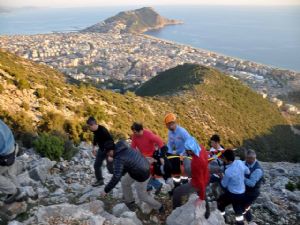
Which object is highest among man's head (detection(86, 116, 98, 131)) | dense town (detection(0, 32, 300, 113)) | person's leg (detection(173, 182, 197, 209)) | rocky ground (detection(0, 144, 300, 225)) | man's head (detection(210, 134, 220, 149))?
man's head (detection(86, 116, 98, 131))

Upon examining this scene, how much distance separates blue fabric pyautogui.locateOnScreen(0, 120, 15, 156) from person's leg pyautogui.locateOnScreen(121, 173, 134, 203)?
7.22 feet

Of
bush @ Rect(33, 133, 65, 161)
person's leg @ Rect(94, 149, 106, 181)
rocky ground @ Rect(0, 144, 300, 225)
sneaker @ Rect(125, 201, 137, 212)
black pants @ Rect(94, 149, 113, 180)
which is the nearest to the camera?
rocky ground @ Rect(0, 144, 300, 225)

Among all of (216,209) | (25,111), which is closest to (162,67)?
(25,111)

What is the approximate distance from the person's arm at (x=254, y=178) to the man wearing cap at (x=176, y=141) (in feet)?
3.86

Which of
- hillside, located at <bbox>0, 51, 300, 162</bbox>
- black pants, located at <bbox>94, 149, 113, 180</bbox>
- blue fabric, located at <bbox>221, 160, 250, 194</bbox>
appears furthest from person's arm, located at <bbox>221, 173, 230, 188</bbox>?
hillside, located at <bbox>0, 51, 300, 162</bbox>

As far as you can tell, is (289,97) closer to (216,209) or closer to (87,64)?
(87,64)

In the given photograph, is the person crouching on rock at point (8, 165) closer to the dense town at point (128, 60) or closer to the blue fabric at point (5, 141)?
the blue fabric at point (5, 141)

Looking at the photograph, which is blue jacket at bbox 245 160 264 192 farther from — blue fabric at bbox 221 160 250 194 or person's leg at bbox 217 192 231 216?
person's leg at bbox 217 192 231 216

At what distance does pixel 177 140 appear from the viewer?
7.38 meters

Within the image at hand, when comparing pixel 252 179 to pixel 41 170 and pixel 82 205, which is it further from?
pixel 41 170

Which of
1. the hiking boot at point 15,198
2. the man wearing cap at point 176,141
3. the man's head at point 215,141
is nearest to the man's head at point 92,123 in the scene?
the man wearing cap at point 176,141

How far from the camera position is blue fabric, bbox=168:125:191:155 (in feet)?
23.7

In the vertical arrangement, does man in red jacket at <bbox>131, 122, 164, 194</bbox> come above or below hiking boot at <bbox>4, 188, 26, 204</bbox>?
above

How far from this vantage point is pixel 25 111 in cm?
1397
